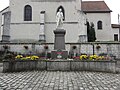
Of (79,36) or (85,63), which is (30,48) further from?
(85,63)

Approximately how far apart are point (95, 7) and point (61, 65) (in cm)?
→ 3015

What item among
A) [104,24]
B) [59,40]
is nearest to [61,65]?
[59,40]

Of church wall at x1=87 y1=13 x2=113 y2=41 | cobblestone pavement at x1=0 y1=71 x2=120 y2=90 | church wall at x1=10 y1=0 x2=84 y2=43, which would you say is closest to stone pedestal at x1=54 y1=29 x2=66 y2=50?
cobblestone pavement at x1=0 y1=71 x2=120 y2=90

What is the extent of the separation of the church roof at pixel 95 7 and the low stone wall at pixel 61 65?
2792cm

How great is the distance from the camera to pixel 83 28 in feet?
84.0

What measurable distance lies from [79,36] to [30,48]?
371 inches

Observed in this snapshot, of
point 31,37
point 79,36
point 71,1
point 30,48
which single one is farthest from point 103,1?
point 30,48

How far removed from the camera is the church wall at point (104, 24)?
115ft

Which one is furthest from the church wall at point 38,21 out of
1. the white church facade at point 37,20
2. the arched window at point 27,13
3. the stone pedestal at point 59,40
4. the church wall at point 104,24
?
the stone pedestal at point 59,40

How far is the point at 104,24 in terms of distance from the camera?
35.2 meters

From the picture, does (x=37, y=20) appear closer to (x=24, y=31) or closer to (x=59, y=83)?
(x=24, y=31)

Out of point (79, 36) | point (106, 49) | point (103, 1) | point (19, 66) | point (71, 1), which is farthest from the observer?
point (103, 1)

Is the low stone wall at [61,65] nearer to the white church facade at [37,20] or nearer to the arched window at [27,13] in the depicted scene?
the white church facade at [37,20]

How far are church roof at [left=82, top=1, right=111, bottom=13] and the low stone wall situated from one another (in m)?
27.9
